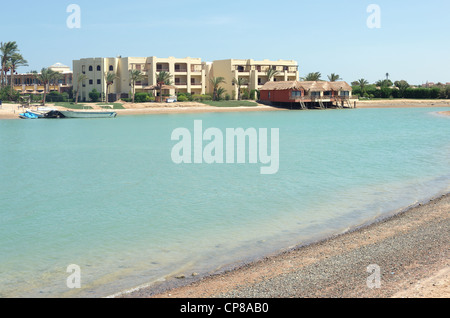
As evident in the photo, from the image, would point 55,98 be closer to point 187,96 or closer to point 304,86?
Answer: point 187,96

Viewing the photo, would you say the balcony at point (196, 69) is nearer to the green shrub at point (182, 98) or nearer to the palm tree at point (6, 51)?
the green shrub at point (182, 98)

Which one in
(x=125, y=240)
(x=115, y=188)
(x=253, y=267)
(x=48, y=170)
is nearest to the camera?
(x=253, y=267)

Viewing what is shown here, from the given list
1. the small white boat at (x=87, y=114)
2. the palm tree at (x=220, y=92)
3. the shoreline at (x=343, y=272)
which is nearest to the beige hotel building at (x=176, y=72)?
the palm tree at (x=220, y=92)

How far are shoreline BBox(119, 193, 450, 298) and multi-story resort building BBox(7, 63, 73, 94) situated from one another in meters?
95.2

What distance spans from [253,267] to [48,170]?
21.3 m

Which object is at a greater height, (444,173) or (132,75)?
(132,75)

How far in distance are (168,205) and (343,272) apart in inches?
412

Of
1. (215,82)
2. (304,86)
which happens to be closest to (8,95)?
(215,82)

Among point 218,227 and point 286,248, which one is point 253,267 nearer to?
point 286,248

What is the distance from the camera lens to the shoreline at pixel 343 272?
9.05 metres

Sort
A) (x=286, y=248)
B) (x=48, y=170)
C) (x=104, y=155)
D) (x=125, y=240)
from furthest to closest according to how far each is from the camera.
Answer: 1. (x=104, y=155)
2. (x=48, y=170)
3. (x=125, y=240)
4. (x=286, y=248)

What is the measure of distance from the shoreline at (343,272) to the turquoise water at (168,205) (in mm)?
1032

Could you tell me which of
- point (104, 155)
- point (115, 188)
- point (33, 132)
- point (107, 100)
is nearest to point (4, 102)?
point (107, 100)

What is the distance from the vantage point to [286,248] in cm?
1344
